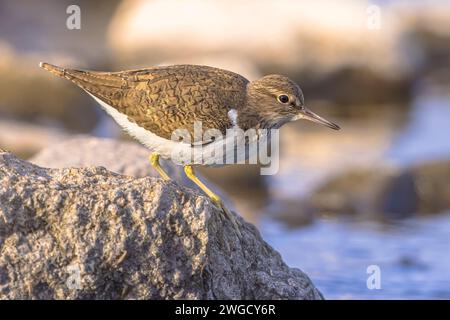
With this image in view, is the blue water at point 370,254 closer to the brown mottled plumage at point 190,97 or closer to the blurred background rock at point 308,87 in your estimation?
the blurred background rock at point 308,87

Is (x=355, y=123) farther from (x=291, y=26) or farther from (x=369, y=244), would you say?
(x=369, y=244)

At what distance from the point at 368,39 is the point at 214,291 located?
1599 centimetres

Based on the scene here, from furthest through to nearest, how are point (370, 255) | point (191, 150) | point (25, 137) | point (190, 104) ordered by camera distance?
point (25, 137), point (370, 255), point (190, 104), point (191, 150)

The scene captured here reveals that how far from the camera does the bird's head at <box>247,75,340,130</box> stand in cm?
820

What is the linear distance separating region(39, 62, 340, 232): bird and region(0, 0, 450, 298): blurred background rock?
302cm

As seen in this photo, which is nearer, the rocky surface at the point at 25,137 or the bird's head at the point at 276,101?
the bird's head at the point at 276,101

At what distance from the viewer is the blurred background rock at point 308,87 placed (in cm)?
1453

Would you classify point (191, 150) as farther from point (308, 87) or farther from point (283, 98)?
point (308, 87)

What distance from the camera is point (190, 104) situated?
797 cm

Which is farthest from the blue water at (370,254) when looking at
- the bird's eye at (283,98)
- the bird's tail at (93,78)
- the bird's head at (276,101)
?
the bird's tail at (93,78)

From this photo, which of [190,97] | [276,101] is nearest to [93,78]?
[190,97]

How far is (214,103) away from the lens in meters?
7.96

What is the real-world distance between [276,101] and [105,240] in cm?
250

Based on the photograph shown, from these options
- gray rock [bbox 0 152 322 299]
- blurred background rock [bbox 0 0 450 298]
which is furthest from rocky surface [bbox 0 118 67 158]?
gray rock [bbox 0 152 322 299]
